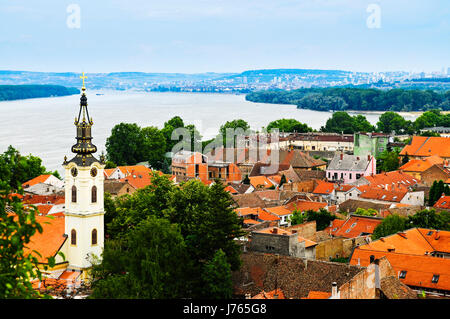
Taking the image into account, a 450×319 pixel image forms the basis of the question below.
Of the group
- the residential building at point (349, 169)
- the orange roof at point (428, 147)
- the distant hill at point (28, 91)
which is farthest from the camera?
the distant hill at point (28, 91)

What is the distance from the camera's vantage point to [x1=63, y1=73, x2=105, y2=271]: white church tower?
58.6ft

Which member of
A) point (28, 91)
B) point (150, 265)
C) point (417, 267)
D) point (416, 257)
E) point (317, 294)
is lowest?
point (417, 267)

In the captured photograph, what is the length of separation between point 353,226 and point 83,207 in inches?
461

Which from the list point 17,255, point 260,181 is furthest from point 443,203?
point 17,255

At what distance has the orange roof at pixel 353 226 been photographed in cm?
2488

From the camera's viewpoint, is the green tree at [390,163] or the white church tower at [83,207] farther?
the green tree at [390,163]

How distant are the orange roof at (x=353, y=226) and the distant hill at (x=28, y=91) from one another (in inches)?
5427

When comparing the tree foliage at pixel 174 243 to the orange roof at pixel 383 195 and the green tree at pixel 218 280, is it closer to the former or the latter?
the green tree at pixel 218 280

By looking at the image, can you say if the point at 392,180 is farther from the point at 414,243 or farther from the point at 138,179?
the point at 414,243

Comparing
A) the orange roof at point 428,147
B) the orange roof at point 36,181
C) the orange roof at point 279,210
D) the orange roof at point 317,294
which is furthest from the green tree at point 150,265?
the orange roof at point 428,147

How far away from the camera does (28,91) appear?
160m

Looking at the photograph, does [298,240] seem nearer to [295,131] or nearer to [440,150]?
[440,150]

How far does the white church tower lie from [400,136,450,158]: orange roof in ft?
121
